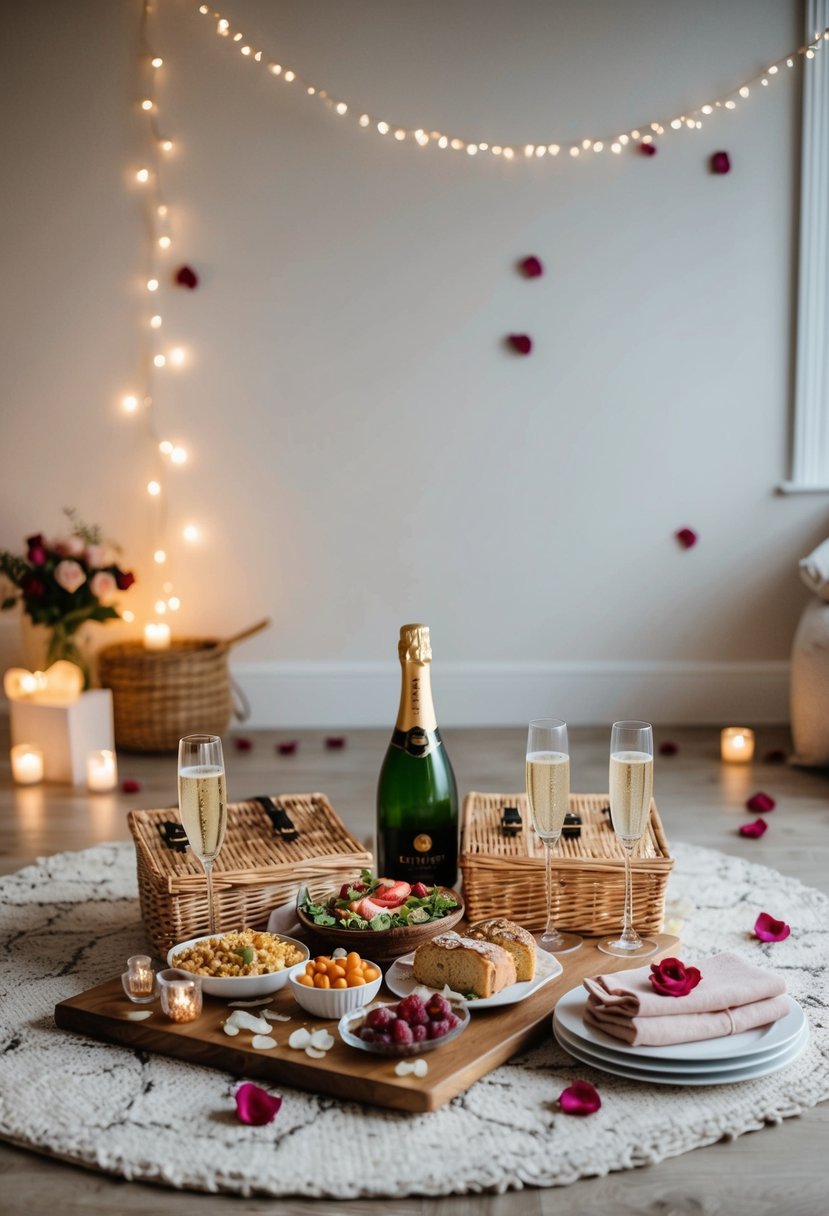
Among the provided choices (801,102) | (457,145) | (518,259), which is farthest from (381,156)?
(801,102)

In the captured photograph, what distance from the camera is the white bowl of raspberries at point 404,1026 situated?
1.78 meters

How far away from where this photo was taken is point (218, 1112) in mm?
1771

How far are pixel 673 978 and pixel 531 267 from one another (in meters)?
2.94

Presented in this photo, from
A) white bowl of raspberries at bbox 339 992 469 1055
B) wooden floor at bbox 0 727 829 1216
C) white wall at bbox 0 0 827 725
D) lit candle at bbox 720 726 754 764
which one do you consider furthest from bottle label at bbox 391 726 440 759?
white wall at bbox 0 0 827 725

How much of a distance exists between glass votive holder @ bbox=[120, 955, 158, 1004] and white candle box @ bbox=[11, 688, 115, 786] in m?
1.85

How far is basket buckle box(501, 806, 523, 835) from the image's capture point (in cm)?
242

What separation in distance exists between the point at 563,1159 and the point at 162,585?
3.09 meters

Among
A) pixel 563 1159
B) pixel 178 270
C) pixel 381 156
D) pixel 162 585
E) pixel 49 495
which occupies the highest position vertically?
pixel 381 156

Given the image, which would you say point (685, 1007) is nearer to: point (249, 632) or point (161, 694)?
point (161, 694)

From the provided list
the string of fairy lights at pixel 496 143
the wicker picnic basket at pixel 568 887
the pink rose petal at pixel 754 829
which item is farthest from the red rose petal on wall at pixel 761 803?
the string of fairy lights at pixel 496 143

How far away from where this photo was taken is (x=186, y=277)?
4.29 metres

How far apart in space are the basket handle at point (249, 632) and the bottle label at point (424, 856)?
2.07 meters

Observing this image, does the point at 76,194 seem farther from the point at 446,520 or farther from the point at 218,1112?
the point at 218,1112

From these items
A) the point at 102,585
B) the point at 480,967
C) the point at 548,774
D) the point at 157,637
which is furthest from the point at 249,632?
the point at 480,967
